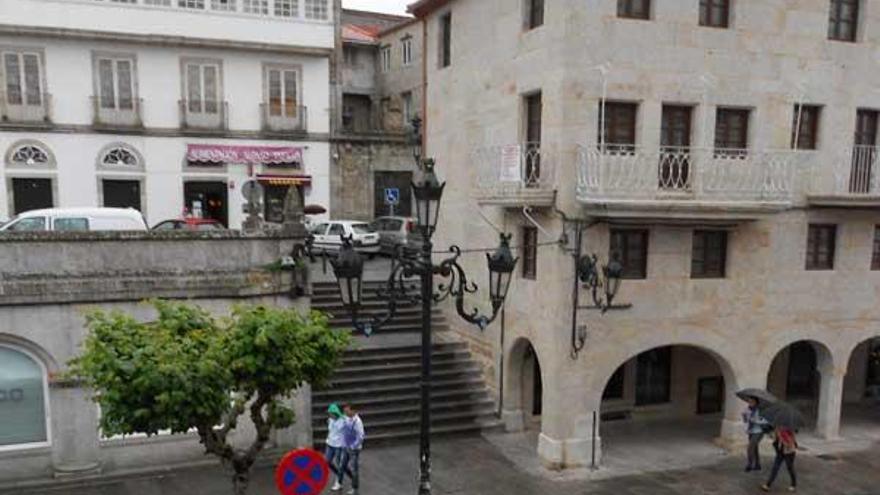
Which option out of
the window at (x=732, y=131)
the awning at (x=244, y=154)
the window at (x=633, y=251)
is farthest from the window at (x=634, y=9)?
the awning at (x=244, y=154)

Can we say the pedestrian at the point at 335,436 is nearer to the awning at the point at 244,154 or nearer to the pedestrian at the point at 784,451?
the pedestrian at the point at 784,451

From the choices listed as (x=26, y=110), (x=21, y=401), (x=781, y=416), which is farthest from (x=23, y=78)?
(x=781, y=416)

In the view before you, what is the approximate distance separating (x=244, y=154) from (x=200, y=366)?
2211 centimetres

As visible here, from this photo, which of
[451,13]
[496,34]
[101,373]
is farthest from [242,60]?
[101,373]

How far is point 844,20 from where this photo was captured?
1530 cm

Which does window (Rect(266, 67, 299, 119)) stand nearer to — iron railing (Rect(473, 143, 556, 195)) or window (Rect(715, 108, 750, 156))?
iron railing (Rect(473, 143, 556, 195))

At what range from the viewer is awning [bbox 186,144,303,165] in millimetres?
27750

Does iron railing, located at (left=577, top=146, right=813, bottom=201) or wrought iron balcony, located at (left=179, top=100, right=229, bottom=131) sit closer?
iron railing, located at (left=577, top=146, right=813, bottom=201)

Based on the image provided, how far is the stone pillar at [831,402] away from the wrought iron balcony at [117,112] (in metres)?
24.8

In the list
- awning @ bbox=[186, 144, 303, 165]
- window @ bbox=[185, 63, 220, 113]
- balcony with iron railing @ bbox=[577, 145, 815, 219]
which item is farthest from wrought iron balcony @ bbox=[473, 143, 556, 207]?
window @ bbox=[185, 63, 220, 113]

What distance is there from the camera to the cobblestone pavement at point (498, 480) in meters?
12.6

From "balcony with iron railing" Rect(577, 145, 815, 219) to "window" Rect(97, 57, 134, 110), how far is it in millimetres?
20477

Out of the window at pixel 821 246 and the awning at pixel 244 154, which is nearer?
the window at pixel 821 246

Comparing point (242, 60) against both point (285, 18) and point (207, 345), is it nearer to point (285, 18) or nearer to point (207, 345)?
point (285, 18)
